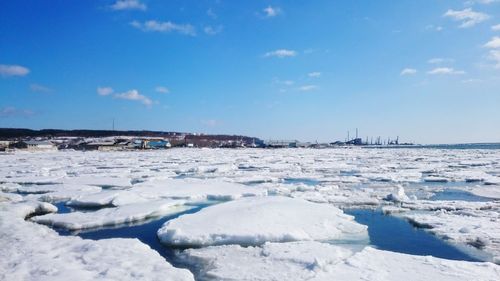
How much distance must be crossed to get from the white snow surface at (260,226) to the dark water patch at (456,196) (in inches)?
181

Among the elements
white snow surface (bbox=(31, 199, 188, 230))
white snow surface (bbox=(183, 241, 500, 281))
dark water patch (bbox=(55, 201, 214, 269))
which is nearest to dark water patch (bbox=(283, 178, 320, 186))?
white snow surface (bbox=(31, 199, 188, 230))

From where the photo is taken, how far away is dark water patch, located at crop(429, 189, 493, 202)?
409 inches

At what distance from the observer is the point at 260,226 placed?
6.33m

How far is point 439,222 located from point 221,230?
4.06 meters

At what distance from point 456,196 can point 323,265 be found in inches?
324

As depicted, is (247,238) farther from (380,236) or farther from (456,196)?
(456,196)

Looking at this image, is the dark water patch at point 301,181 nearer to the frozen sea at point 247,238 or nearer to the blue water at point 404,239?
the frozen sea at point 247,238

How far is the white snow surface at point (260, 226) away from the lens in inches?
232

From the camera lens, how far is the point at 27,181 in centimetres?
1424

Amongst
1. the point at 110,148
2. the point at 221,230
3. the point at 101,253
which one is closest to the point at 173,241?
the point at 221,230

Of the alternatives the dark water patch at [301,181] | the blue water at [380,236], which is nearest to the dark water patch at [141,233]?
the blue water at [380,236]

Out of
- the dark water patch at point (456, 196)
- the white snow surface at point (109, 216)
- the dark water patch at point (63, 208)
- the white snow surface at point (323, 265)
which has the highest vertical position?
the dark water patch at point (456, 196)

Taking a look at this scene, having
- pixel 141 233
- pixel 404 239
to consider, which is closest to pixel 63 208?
pixel 141 233

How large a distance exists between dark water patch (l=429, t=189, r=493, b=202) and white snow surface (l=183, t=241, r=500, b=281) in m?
6.39
